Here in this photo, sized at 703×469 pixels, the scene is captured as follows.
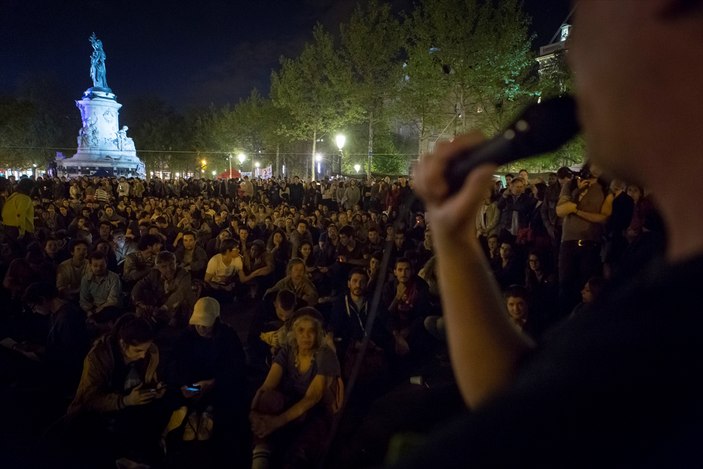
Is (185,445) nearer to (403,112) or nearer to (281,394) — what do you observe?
(281,394)

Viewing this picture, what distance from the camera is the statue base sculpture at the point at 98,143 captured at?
39.7 metres

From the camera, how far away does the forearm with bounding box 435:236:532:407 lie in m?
0.92

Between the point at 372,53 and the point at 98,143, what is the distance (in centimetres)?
Result: 2472

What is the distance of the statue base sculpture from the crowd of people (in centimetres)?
3259

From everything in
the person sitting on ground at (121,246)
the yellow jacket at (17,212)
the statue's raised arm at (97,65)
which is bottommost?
the person sitting on ground at (121,246)

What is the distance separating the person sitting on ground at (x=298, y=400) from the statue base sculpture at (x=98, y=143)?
41.6 metres

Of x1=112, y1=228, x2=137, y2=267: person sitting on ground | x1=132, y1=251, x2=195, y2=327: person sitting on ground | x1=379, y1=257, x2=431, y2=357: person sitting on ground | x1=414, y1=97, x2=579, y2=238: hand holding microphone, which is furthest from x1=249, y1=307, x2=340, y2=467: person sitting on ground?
x1=112, y1=228, x2=137, y2=267: person sitting on ground

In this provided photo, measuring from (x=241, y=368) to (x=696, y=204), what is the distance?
430 centimetres

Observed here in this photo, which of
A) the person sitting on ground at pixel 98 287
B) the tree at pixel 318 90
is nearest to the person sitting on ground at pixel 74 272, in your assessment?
the person sitting on ground at pixel 98 287

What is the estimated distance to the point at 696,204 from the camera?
0.59 metres

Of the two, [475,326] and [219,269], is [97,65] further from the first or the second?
[475,326]

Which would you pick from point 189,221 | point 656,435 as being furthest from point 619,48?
→ point 189,221

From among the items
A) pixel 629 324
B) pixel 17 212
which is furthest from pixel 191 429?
pixel 17 212

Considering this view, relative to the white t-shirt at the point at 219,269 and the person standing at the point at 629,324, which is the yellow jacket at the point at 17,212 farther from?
the person standing at the point at 629,324
